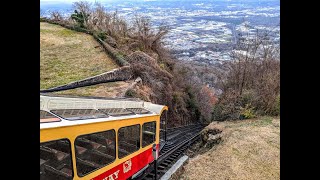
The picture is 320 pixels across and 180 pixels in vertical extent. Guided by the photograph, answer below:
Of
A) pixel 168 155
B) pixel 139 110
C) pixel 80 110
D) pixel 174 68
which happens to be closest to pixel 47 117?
pixel 80 110

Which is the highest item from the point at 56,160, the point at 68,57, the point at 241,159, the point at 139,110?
the point at 68,57

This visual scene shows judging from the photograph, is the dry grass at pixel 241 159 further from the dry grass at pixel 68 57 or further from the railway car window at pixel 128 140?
the dry grass at pixel 68 57

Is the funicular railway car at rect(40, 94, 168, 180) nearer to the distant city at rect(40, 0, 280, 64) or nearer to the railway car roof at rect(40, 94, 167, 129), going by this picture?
the railway car roof at rect(40, 94, 167, 129)

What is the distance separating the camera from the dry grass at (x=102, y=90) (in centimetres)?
1850

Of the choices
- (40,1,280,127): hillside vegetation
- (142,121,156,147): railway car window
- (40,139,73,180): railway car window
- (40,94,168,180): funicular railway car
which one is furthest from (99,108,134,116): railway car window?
(40,1,280,127): hillside vegetation

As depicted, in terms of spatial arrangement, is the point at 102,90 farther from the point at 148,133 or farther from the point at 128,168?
the point at 128,168

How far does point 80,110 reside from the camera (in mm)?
7719

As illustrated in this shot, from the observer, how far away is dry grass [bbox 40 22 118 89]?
21042 mm

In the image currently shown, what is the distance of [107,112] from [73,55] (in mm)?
19168

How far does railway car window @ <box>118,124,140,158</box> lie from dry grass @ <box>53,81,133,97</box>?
9262 millimetres

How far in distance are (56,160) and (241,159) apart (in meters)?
8.61

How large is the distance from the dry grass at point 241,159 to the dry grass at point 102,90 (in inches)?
280

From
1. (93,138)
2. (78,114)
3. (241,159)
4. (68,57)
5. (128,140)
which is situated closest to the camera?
(93,138)
